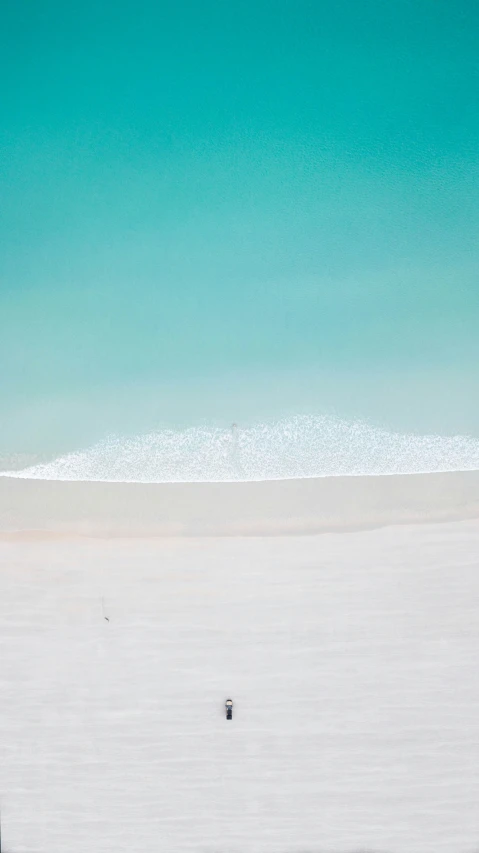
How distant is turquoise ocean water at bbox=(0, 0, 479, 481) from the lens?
289 cm

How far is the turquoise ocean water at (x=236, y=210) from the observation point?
2.89 meters

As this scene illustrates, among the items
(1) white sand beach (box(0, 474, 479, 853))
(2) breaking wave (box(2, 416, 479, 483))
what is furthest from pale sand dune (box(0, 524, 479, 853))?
(2) breaking wave (box(2, 416, 479, 483))

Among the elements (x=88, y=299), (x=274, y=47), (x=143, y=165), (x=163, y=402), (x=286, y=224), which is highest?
(x=274, y=47)

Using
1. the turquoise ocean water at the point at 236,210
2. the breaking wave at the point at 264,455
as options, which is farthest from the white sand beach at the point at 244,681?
the turquoise ocean water at the point at 236,210

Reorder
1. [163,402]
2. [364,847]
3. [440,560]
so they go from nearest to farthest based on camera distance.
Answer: [364,847]
[440,560]
[163,402]

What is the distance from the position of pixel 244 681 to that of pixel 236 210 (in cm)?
181

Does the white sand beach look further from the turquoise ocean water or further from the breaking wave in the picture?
the turquoise ocean water

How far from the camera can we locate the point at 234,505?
272 cm

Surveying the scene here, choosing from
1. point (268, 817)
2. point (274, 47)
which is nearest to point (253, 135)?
point (274, 47)

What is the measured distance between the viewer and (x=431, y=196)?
2957mm

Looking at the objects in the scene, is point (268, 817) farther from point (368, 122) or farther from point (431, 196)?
point (368, 122)

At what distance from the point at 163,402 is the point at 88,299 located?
0.52 m

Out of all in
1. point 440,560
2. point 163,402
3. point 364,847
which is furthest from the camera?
point 163,402

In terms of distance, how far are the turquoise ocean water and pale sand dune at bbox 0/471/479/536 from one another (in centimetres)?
35
